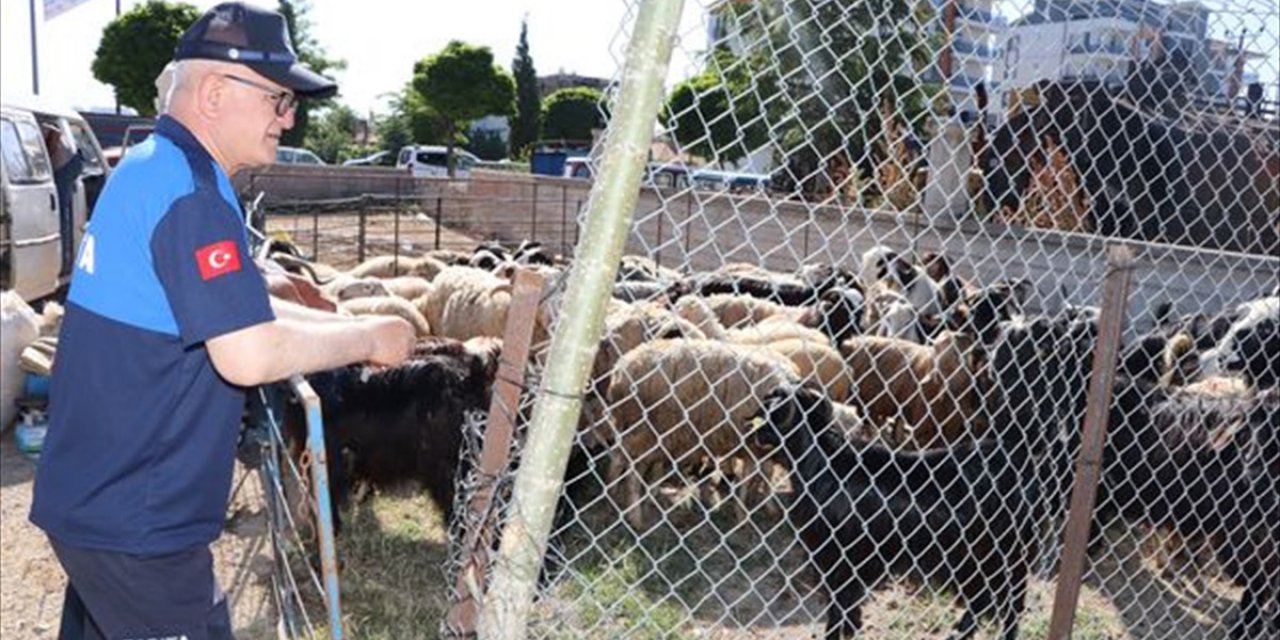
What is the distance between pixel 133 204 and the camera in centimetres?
174

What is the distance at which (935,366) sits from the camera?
627cm

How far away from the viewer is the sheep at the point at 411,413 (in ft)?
18.2

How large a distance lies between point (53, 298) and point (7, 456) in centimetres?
488

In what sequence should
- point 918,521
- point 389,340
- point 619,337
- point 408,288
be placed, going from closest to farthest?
point 389,340, point 918,521, point 619,337, point 408,288

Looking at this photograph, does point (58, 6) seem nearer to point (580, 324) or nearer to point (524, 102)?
point (580, 324)

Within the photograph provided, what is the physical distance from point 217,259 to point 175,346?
7.7 inches

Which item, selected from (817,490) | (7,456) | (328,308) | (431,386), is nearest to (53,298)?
(7,456)

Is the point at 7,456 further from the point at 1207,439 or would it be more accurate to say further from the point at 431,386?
the point at 1207,439

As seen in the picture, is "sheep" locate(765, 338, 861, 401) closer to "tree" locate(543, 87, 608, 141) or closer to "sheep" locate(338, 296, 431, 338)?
"sheep" locate(338, 296, 431, 338)

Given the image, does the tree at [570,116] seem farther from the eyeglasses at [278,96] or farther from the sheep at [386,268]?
the eyeglasses at [278,96]

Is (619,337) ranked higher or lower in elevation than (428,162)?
higher

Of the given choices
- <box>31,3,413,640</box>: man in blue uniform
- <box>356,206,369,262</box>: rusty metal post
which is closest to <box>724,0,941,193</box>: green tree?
<box>31,3,413,640</box>: man in blue uniform

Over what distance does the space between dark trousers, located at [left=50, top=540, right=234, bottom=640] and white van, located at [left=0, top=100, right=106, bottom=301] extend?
8.47m

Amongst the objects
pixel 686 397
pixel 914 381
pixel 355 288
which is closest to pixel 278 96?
pixel 686 397
